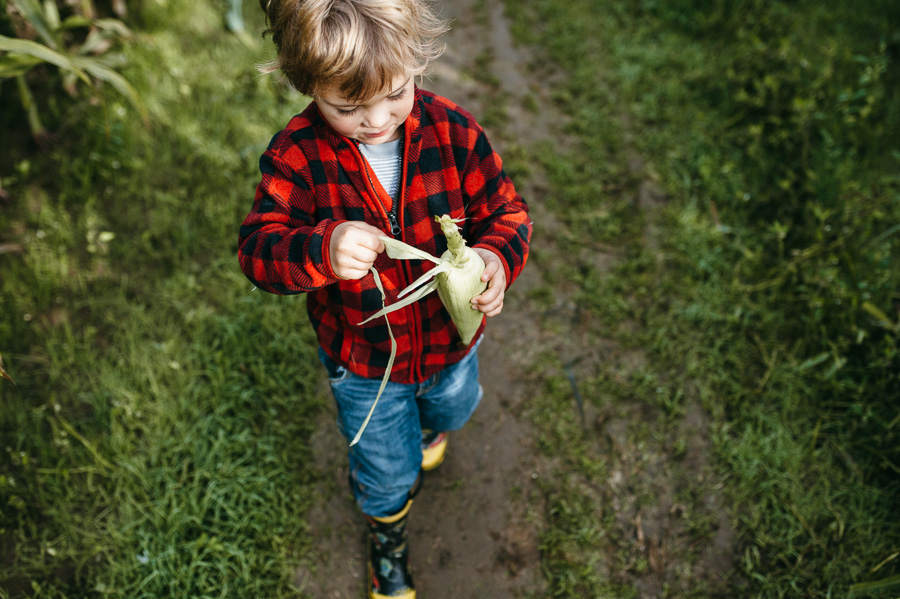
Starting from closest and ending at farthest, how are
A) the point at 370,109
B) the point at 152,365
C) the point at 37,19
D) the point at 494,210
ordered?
the point at 370,109
the point at 494,210
the point at 152,365
the point at 37,19

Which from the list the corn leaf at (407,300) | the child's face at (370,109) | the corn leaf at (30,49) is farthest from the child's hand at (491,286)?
the corn leaf at (30,49)

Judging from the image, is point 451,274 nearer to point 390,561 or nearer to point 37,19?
point 390,561

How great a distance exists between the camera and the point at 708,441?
2.22 meters

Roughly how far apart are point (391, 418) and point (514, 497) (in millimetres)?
734

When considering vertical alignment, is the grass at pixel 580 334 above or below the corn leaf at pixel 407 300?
below

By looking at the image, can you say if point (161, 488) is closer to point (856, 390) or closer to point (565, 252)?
point (565, 252)

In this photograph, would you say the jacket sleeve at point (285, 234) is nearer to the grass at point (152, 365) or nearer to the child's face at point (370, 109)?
the child's face at point (370, 109)

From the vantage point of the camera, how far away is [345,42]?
3.62ft

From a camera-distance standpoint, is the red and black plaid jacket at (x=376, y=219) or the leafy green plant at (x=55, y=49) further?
the leafy green plant at (x=55, y=49)

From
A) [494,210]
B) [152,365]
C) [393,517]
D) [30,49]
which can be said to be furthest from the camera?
[152,365]

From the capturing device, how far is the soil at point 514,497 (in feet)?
6.36

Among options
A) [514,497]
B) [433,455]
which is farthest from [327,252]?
[514,497]

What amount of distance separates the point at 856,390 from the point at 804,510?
1.78 ft

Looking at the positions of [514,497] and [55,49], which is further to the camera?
[55,49]
